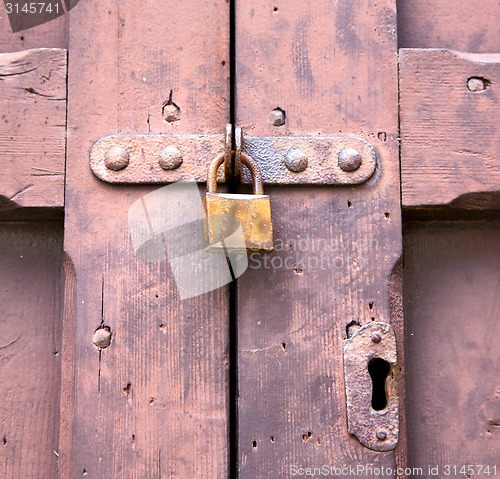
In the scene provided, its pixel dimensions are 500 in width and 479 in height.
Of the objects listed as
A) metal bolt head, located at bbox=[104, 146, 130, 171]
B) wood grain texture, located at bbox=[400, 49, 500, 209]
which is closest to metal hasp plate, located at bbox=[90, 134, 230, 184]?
metal bolt head, located at bbox=[104, 146, 130, 171]

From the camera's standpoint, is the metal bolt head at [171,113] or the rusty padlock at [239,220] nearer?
the rusty padlock at [239,220]

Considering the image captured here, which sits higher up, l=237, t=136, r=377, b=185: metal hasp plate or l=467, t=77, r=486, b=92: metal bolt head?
l=467, t=77, r=486, b=92: metal bolt head

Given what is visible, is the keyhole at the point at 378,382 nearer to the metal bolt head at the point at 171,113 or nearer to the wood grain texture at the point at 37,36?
the metal bolt head at the point at 171,113

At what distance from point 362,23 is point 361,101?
0.36ft

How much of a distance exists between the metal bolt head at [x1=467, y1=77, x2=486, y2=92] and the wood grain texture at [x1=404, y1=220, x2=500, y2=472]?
0.61 ft

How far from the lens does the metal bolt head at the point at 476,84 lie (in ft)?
2.14

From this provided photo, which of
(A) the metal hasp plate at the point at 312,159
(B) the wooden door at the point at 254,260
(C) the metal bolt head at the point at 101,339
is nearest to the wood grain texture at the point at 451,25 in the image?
(B) the wooden door at the point at 254,260

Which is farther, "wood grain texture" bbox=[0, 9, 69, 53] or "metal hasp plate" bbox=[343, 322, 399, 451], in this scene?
"wood grain texture" bbox=[0, 9, 69, 53]

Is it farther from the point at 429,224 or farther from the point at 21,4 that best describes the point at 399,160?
the point at 21,4

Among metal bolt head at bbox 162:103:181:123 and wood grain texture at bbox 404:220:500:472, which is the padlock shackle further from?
wood grain texture at bbox 404:220:500:472

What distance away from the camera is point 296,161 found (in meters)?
0.62

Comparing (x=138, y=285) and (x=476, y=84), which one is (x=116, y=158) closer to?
(x=138, y=285)

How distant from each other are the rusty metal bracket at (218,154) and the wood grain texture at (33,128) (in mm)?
61

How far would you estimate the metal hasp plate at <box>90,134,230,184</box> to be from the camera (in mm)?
618
